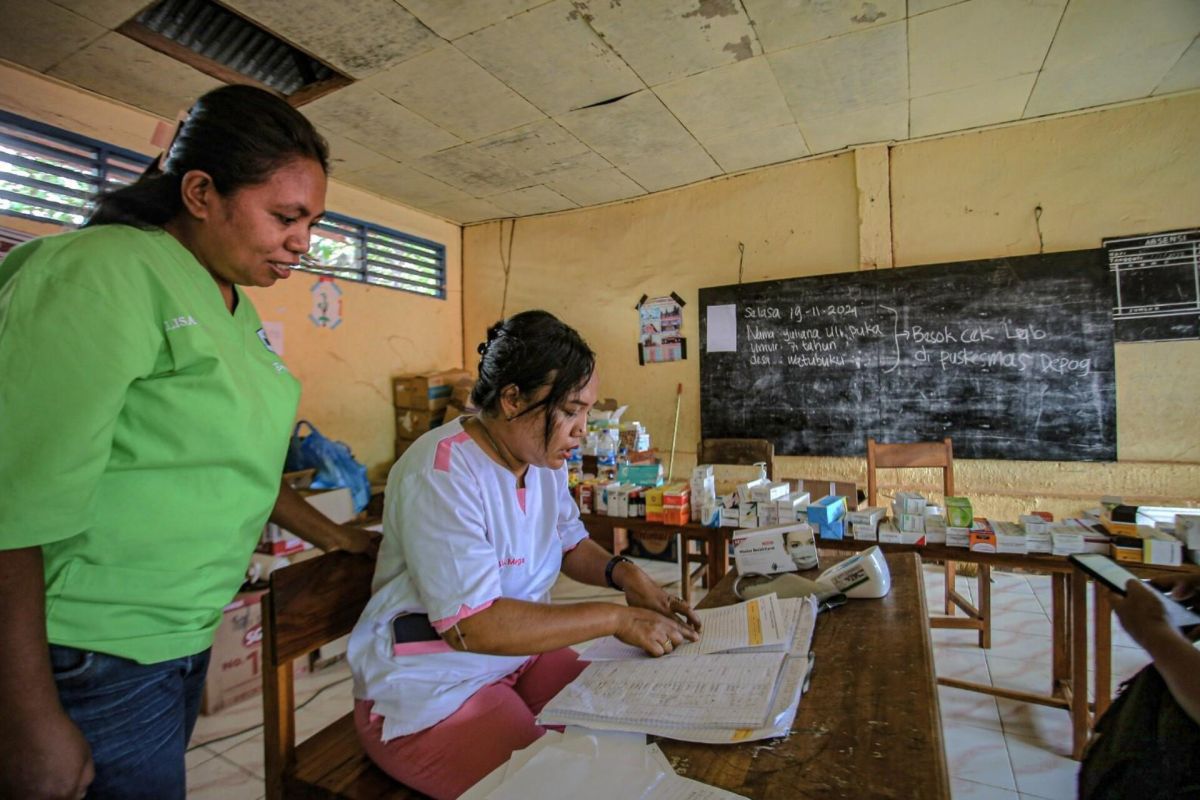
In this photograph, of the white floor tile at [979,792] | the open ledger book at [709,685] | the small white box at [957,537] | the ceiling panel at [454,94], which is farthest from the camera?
the ceiling panel at [454,94]

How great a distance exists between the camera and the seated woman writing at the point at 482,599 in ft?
2.94

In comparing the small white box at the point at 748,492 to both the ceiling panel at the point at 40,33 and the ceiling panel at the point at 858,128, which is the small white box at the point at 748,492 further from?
the ceiling panel at the point at 40,33

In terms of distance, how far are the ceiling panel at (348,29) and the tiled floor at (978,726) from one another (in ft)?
8.83

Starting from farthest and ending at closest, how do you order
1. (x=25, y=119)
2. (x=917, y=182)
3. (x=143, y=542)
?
(x=917, y=182)
(x=25, y=119)
(x=143, y=542)

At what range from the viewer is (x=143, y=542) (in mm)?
708

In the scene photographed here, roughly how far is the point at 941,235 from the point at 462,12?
3001mm

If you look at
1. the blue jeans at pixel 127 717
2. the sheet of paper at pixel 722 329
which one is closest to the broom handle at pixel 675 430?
the sheet of paper at pixel 722 329

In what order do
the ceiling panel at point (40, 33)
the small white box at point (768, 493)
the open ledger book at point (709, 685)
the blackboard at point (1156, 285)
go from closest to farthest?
the open ledger book at point (709, 685)
the small white box at point (768, 493)
the ceiling panel at point (40, 33)
the blackboard at point (1156, 285)

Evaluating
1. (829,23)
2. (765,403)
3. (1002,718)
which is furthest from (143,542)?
(765,403)

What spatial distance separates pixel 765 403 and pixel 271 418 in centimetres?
359

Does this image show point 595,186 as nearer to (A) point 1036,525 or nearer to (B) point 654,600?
(A) point 1036,525

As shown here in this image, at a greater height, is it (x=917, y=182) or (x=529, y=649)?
(x=917, y=182)

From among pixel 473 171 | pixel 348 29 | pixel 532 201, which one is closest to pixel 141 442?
pixel 348 29

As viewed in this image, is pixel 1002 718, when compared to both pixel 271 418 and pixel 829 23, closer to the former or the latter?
pixel 271 418
